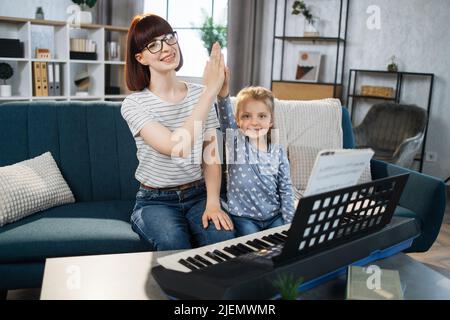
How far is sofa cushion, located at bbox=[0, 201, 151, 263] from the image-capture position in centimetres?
183

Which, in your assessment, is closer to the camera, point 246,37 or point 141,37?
point 141,37

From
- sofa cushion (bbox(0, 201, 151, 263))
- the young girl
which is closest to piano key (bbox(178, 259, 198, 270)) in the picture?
the young girl

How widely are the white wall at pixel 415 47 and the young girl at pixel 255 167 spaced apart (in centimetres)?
337

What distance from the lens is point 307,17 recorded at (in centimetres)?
500

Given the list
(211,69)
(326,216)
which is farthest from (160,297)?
(211,69)

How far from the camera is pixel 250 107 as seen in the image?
5.94 ft

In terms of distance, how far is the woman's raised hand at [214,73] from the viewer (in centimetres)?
151

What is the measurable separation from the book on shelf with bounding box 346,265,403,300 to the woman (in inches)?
22.0

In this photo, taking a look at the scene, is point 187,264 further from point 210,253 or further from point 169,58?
point 169,58

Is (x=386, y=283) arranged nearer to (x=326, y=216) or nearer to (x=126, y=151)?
(x=326, y=216)

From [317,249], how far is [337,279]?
0.18 metres

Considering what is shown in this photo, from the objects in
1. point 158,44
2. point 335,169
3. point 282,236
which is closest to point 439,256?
point 282,236

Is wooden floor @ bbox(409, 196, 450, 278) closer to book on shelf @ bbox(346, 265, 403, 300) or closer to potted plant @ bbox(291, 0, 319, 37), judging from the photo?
book on shelf @ bbox(346, 265, 403, 300)

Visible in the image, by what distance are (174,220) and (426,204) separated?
1261 millimetres
